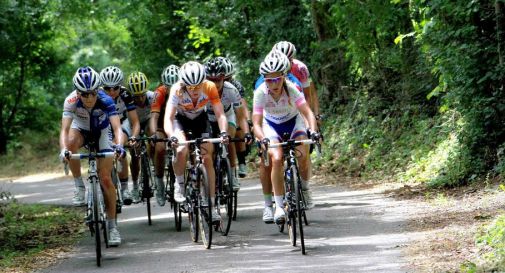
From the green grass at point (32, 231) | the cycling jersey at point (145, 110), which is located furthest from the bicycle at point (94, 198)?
the cycling jersey at point (145, 110)

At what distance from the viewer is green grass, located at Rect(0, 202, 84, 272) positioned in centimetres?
1179

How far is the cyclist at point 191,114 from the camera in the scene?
11.7 meters

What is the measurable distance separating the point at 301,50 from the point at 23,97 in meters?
17.7

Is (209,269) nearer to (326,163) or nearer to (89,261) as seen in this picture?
(89,261)

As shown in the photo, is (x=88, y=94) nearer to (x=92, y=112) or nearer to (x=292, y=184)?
(x=92, y=112)

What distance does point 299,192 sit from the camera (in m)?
10.5

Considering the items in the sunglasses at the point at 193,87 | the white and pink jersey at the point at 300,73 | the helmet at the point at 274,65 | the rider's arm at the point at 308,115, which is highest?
the white and pink jersey at the point at 300,73

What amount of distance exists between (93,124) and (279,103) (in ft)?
7.92

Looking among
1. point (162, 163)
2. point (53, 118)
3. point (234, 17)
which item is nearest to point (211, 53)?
point (234, 17)

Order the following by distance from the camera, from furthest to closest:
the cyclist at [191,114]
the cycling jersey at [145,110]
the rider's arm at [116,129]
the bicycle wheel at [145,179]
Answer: the cycling jersey at [145,110]
the bicycle wheel at [145,179]
the cyclist at [191,114]
the rider's arm at [116,129]

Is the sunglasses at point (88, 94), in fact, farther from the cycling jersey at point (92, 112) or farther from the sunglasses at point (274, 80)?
the sunglasses at point (274, 80)

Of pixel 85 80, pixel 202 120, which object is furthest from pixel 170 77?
pixel 85 80

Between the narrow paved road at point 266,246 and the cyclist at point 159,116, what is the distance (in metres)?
0.71

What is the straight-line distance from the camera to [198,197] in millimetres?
11523
